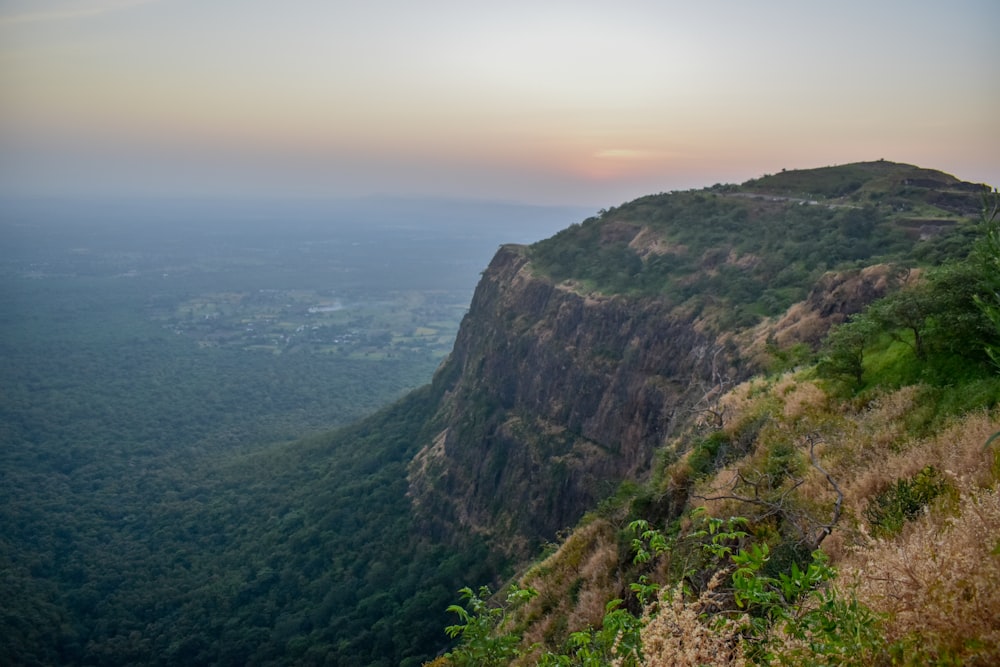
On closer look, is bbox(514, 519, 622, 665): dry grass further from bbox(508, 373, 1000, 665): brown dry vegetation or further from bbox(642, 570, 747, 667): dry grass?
bbox(642, 570, 747, 667): dry grass

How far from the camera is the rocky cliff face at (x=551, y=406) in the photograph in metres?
32.1

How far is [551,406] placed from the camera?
1615 inches

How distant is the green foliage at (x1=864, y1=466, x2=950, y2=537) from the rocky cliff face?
16.4 m

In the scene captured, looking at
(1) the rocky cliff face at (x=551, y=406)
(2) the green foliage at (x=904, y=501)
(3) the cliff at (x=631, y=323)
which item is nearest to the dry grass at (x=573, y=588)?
(2) the green foliage at (x=904, y=501)

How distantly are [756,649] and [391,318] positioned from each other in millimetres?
197145

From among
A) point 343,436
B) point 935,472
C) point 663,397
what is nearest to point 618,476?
point 663,397

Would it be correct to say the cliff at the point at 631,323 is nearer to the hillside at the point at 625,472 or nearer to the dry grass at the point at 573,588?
the hillside at the point at 625,472

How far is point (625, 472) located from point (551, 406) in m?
9.88

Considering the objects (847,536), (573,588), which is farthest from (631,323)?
(847,536)

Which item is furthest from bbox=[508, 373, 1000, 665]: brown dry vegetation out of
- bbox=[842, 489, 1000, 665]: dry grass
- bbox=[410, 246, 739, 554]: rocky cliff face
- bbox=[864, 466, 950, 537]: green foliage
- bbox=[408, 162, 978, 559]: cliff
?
bbox=[410, 246, 739, 554]: rocky cliff face

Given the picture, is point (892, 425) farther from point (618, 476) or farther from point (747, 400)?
point (618, 476)

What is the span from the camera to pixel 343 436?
61.7m

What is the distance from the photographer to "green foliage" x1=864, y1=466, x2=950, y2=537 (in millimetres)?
6395

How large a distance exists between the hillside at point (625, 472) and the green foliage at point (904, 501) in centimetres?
4
